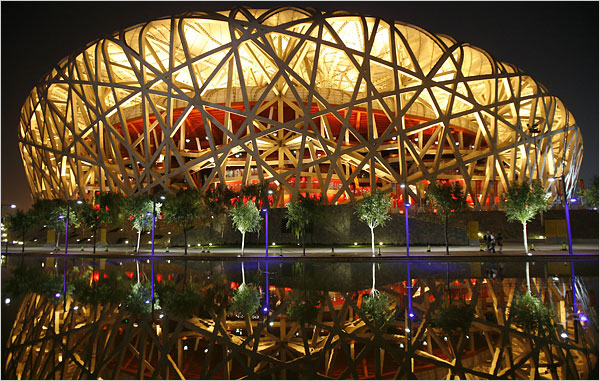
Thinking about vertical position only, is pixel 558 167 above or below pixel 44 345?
above

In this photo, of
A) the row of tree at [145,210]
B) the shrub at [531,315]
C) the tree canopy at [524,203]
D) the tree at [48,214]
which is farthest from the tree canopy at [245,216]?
the shrub at [531,315]

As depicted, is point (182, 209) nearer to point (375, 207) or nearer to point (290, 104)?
point (375, 207)

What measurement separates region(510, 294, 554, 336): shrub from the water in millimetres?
169

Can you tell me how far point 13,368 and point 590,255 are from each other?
25787 mm

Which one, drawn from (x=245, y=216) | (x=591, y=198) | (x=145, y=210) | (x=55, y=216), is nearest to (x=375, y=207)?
(x=245, y=216)

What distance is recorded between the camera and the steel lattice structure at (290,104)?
33750mm

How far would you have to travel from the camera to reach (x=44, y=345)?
20.5 ft

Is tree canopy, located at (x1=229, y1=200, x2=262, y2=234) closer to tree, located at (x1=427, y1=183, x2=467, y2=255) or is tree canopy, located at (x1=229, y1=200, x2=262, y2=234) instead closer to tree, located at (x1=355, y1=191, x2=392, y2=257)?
tree, located at (x1=355, y1=191, x2=392, y2=257)

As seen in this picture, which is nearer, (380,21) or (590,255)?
(590,255)

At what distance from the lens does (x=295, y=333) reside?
6.93m

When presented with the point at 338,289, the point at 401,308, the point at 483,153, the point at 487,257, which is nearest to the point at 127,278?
the point at 338,289

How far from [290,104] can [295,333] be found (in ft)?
112

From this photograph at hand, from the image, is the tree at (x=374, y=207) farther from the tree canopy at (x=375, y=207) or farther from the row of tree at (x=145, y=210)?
the row of tree at (x=145, y=210)

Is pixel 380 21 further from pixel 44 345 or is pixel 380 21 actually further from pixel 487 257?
pixel 44 345
